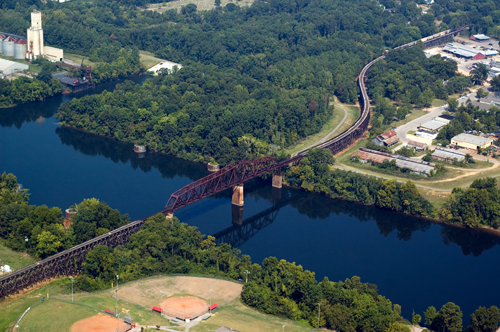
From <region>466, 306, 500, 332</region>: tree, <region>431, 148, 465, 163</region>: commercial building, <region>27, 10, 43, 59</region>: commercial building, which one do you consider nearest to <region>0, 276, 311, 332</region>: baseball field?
<region>466, 306, 500, 332</region>: tree

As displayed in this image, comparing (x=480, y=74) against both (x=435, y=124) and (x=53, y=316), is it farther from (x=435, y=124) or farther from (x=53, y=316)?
(x=53, y=316)

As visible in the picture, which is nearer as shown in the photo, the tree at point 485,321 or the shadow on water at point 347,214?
the tree at point 485,321

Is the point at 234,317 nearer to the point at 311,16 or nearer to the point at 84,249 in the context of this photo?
the point at 84,249

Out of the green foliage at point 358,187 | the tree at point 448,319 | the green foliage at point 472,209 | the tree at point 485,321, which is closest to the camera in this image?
the tree at point 485,321

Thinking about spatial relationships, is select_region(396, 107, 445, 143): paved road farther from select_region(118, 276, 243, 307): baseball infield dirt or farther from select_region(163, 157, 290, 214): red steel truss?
select_region(118, 276, 243, 307): baseball infield dirt

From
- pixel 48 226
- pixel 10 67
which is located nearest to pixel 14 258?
pixel 48 226

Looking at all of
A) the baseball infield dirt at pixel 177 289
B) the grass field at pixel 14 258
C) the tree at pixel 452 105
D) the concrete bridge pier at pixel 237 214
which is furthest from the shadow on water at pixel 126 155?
the tree at pixel 452 105

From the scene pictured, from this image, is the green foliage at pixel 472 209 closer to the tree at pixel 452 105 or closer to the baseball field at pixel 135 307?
the baseball field at pixel 135 307
